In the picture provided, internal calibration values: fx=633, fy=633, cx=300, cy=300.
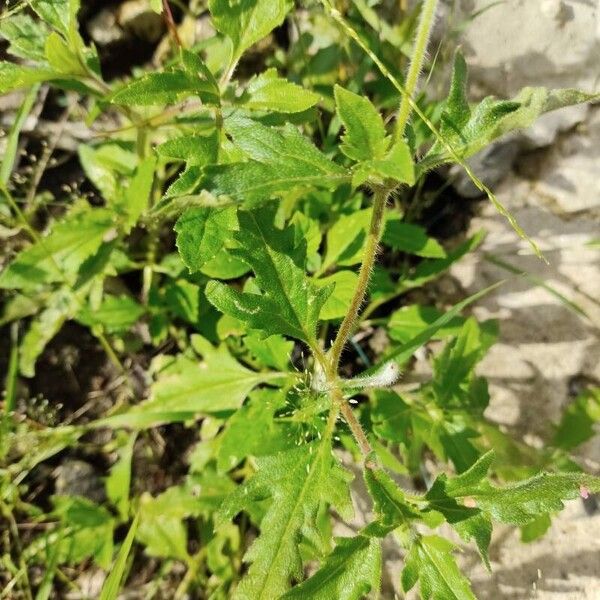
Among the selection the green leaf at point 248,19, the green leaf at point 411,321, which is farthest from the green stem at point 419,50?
the green leaf at point 411,321

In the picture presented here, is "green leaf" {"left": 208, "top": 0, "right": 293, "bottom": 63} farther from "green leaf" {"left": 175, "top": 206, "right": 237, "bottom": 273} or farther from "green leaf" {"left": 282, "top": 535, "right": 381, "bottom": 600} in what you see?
"green leaf" {"left": 282, "top": 535, "right": 381, "bottom": 600}

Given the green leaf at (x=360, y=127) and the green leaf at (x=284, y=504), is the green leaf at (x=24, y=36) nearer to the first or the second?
the green leaf at (x=360, y=127)

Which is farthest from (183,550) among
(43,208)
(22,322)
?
(43,208)

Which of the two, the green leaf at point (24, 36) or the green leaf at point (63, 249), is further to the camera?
the green leaf at point (63, 249)

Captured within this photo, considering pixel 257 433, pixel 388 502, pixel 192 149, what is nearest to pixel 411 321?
pixel 257 433

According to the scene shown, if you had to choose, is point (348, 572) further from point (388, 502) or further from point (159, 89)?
point (159, 89)

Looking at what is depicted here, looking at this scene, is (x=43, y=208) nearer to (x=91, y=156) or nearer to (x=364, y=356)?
(x=91, y=156)
